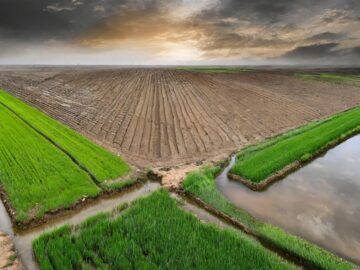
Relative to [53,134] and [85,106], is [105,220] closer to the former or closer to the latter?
[53,134]

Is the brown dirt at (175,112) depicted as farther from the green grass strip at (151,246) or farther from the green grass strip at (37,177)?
the green grass strip at (151,246)

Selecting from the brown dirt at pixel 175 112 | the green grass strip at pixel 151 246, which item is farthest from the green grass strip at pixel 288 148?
the green grass strip at pixel 151 246

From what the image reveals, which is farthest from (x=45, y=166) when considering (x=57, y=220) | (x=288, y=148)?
(x=288, y=148)

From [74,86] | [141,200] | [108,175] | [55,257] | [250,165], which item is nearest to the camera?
[55,257]

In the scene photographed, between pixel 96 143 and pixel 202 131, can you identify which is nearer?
pixel 96 143

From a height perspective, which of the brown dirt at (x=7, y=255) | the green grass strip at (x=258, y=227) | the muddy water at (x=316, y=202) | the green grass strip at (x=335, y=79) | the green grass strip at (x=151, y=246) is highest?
the green grass strip at (x=151, y=246)

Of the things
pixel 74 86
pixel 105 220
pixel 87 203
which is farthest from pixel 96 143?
pixel 74 86

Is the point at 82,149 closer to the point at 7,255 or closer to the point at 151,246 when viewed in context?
the point at 7,255
